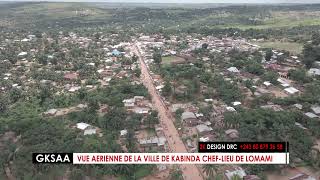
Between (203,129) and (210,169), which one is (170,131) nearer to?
(203,129)

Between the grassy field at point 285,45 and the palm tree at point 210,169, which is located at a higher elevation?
the grassy field at point 285,45

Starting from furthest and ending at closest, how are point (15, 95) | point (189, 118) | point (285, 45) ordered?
point (285, 45) < point (15, 95) < point (189, 118)

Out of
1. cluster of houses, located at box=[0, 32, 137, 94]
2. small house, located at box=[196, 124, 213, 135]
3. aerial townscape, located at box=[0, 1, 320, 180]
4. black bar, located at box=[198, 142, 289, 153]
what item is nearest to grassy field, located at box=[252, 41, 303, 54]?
aerial townscape, located at box=[0, 1, 320, 180]

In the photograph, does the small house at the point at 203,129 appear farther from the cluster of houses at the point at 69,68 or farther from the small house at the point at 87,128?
the cluster of houses at the point at 69,68

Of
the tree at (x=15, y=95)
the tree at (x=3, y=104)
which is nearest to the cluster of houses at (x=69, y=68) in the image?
the tree at (x=15, y=95)

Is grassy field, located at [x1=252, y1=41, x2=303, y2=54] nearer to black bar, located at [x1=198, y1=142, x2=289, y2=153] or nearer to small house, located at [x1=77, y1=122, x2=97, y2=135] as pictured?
black bar, located at [x1=198, y1=142, x2=289, y2=153]

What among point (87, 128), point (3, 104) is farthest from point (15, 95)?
point (87, 128)
